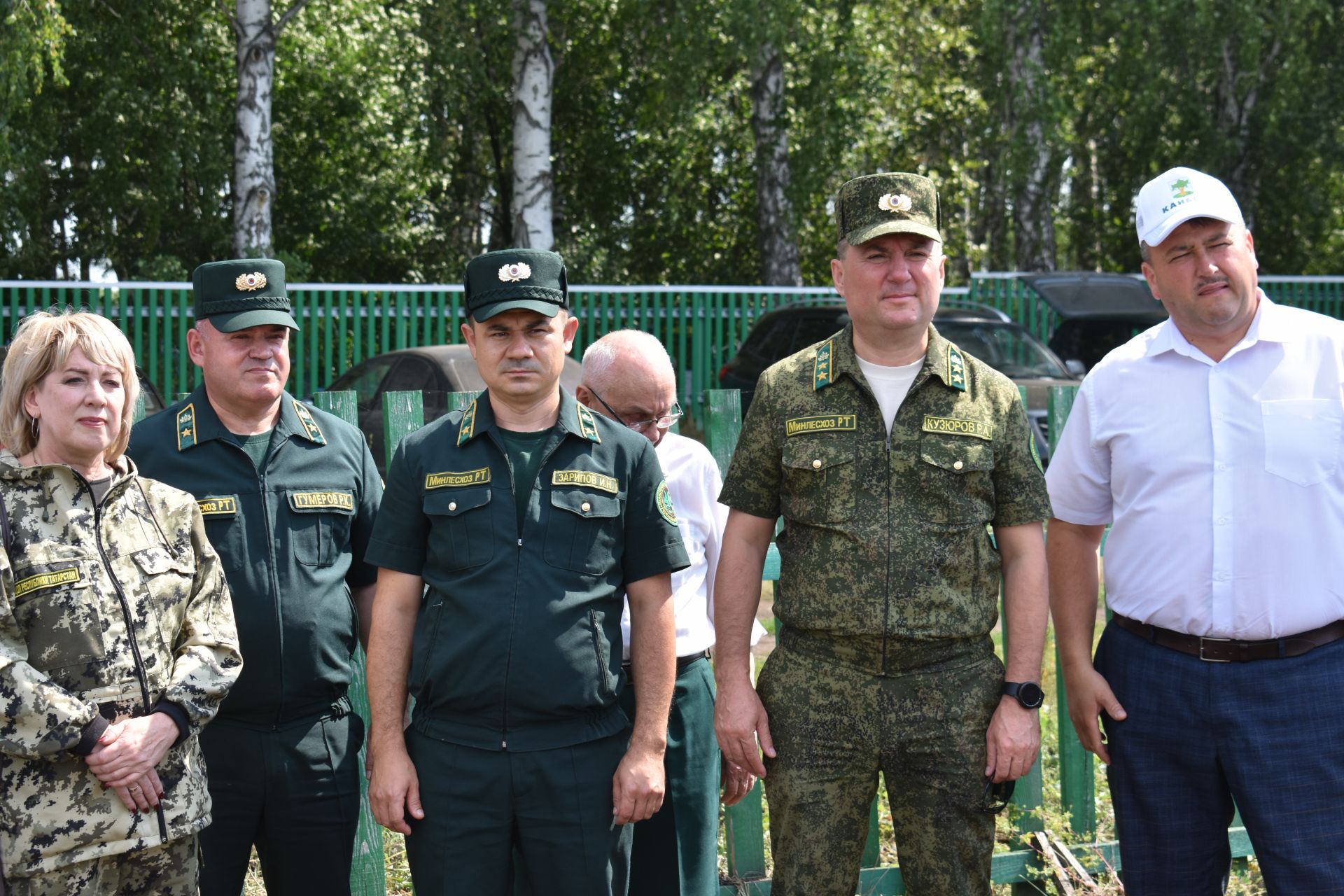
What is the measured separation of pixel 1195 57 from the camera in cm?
1938

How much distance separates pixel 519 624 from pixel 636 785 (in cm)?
44

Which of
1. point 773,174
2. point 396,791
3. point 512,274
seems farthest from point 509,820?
point 773,174

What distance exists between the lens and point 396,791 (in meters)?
2.73

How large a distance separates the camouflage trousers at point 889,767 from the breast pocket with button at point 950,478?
1.02 ft

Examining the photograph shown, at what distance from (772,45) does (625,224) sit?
869 centimetres

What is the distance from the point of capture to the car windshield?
10.0 meters

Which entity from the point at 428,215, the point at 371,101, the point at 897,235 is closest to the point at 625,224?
the point at 428,215

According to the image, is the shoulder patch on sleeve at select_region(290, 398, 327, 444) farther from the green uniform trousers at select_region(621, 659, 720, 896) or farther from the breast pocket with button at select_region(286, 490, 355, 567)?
the green uniform trousers at select_region(621, 659, 720, 896)

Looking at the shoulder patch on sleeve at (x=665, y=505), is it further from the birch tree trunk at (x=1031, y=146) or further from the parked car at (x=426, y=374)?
the birch tree trunk at (x=1031, y=146)

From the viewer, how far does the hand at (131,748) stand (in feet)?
8.61

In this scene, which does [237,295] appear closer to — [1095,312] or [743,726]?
[743,726]

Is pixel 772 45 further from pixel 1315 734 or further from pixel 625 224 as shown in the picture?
pixel 1315 734

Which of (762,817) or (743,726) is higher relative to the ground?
(743,726)

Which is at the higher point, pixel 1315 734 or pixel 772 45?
pixel 772 45
